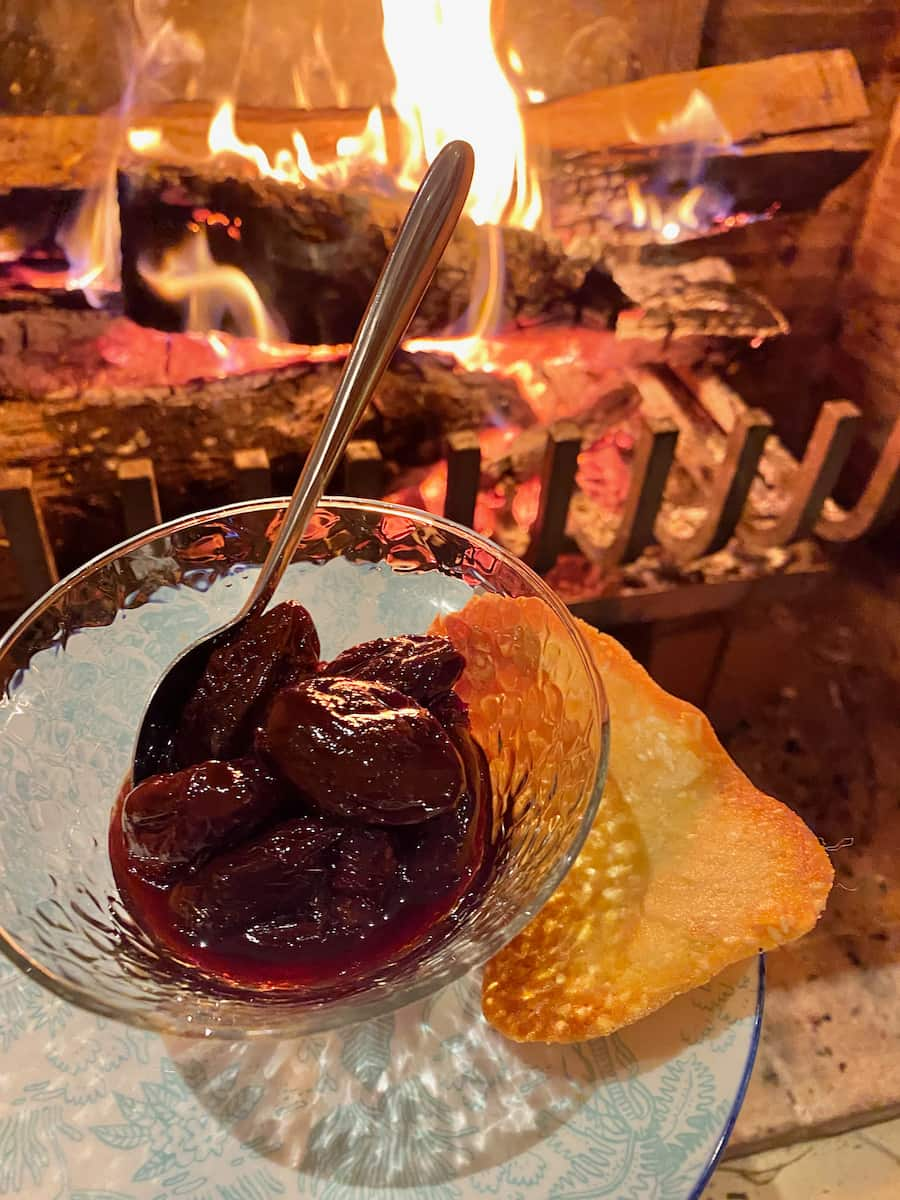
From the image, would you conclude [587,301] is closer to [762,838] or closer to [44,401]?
[44,401]

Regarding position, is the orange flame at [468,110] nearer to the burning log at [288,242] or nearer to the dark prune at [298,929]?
the burning log at [288,242]

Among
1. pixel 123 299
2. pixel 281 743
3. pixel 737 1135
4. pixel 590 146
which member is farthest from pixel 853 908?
pixel 123 299

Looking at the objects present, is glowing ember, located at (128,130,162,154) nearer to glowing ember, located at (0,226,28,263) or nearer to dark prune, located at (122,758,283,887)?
glowing ember, located at (0,226,28,263)

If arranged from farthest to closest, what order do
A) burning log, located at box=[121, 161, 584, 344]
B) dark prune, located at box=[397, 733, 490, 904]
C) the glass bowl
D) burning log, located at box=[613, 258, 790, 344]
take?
burning log, located at box=[613, 258, 790, 344] < burning log, located at box=[121, 161, 584, 344] < dark prune, located at box=[397, 733, 490, 904] < the glass bowl

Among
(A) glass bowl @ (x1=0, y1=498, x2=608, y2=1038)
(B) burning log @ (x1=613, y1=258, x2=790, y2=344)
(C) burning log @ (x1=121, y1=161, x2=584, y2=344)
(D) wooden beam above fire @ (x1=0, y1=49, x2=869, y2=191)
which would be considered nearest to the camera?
(A) glass bowl @ (x1=0, y1=498, x2=608, y2=1038)

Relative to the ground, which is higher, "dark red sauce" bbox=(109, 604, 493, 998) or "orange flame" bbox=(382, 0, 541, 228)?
"orange flame" bbox=(382, 0, 541, 228)

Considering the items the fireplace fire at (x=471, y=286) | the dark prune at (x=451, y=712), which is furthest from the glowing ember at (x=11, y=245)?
the dark prune at (x=451, y=712)

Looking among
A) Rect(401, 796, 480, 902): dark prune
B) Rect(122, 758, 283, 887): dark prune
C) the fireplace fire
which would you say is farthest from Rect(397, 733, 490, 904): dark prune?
the fireplace fire

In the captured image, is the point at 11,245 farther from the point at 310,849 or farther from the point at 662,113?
the point at 310,849
